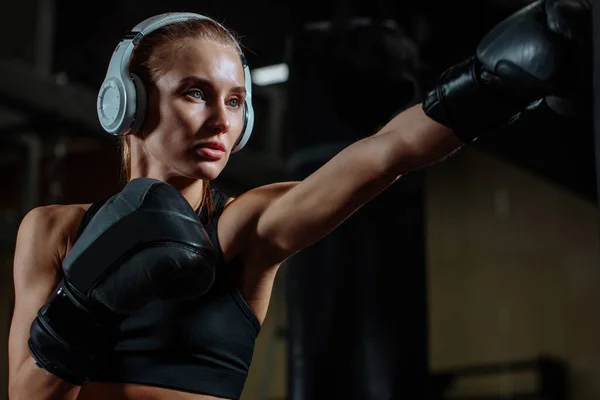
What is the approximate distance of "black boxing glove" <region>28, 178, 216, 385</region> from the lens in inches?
44.2

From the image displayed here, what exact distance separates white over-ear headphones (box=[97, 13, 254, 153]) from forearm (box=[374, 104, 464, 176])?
0.33 metres

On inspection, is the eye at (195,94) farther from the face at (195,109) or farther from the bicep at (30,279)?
the bicep at (30,279)

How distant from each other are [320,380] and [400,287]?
0.37m

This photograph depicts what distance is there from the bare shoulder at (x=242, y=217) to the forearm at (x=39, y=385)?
28 cm

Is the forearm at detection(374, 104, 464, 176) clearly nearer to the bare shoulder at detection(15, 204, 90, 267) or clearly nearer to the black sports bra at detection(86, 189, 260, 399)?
the black sports bra at detection(86, 189, 260, 399)

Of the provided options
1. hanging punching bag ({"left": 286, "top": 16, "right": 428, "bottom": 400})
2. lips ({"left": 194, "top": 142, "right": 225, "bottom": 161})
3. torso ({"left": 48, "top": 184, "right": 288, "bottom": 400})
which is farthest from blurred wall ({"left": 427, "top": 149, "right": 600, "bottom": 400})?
lips ({"left": 194, "top": 142, "right": 225, "bottom": 161})

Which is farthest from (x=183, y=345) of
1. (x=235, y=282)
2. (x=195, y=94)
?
(x=195, y=94)

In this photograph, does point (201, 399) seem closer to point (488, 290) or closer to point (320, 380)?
point (320, 380)

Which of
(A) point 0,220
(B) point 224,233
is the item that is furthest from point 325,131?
(A) point 0,220

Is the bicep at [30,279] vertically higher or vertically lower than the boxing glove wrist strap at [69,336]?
higher

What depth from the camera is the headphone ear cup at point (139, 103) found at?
3.91 ft

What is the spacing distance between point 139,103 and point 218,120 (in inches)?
4.2

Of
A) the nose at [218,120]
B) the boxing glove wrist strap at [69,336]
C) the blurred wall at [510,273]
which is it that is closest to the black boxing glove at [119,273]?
the boxing glove wrist strap at [69,336]

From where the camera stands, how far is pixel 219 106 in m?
1.21
